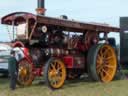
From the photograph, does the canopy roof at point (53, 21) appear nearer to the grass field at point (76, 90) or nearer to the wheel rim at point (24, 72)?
the wheel rim at point (24, 72)

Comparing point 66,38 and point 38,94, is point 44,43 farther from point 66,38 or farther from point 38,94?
point 38,94

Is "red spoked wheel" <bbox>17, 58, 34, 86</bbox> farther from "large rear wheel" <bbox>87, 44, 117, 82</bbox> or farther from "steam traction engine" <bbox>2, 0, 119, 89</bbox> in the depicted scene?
"large rear wheel" <bbox>87, 44, 117, 82</bbox>

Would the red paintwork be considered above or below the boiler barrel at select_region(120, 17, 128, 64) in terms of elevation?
below

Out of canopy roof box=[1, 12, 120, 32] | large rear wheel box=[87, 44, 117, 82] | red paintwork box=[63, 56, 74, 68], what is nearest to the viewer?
canopy roof box=[1, 12, 120, 32]

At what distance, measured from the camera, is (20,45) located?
1492 centimetres

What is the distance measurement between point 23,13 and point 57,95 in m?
3.13

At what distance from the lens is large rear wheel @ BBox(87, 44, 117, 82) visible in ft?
52.7

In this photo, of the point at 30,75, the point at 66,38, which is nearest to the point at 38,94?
the point at 30,75

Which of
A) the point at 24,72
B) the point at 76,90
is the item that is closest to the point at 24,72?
the point at 24,72

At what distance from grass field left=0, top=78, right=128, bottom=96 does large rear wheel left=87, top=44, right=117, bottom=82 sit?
520 mm

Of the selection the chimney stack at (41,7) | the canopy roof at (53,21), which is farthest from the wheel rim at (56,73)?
the chimney stack at (41,7)

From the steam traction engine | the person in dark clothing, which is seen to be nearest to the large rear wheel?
the steam traction engine

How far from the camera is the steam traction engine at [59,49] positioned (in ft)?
47.5

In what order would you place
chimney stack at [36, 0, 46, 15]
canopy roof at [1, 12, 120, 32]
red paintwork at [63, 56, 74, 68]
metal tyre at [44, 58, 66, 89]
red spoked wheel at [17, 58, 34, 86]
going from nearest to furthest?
metal tyre at [44, 58, 66, 89], canopy roof at [1, 12, 120, 32], red spoked wheel at [17, 58, 34, 86], red paintwork at [63, 56, 74, 68], chimney stack at [36, 0, 46, 15]
